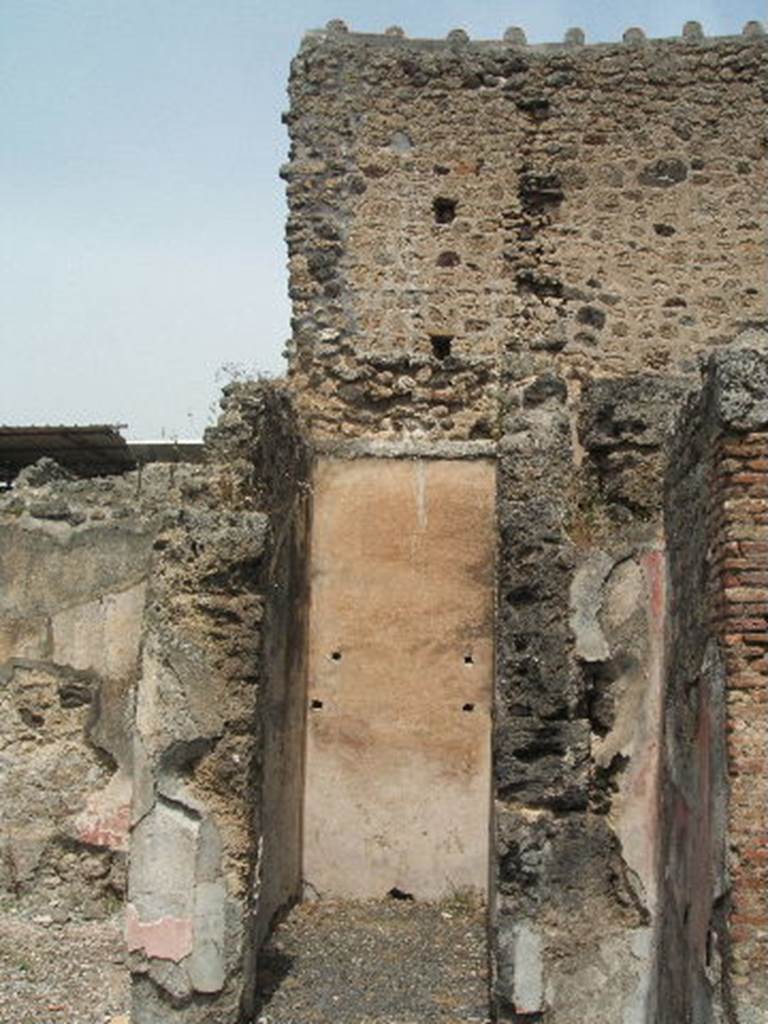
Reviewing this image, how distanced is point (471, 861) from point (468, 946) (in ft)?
3.34

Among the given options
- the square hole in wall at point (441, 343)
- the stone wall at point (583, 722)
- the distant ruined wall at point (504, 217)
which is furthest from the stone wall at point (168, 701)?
the square hole in wall at point (441, 343)

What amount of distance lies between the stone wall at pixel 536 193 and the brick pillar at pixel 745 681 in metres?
6.13

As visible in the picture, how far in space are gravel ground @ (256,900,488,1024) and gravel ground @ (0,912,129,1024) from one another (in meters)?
0.82

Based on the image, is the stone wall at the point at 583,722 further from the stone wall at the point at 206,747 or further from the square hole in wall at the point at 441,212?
the square hole in wall at the point at 441,212

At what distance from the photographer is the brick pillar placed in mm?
4141

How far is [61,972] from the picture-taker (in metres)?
7.06

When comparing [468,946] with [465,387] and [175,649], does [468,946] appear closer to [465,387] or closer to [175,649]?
[175,649]

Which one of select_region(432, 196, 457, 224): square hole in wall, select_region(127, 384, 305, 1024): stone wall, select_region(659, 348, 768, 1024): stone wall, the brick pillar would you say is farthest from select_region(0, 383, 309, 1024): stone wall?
select_region(432, 196, 457, 224): square hole in wall

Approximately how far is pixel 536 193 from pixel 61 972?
7.22m

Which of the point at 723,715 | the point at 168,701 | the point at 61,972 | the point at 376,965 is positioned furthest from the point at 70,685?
the point at 723,715

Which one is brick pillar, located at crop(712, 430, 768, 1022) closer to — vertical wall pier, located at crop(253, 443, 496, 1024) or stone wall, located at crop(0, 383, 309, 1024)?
stone wall, located at crop(0, 383, 309, 1024)

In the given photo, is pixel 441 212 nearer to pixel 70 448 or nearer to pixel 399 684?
pixel 399 684

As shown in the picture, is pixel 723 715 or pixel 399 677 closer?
pixel 723 715

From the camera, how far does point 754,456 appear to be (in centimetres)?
452
